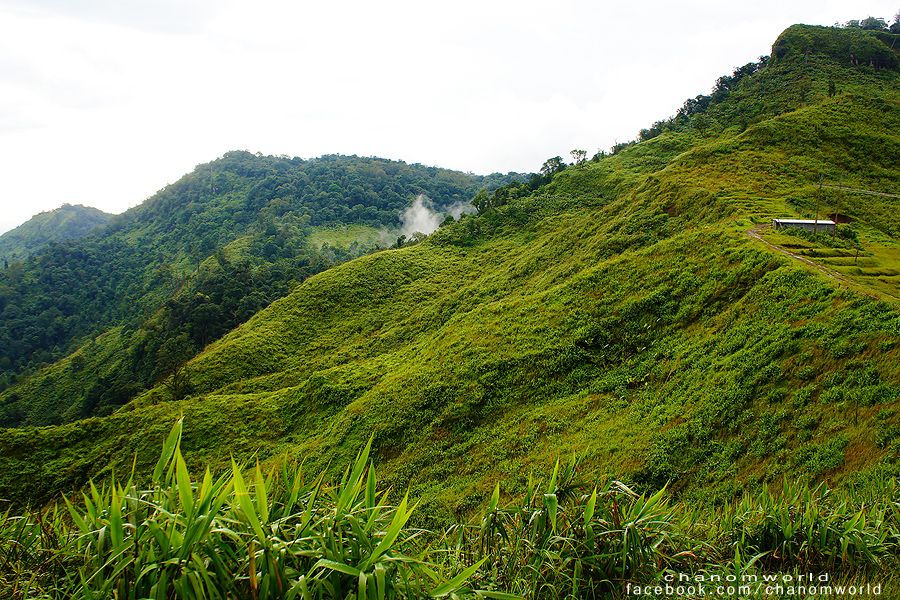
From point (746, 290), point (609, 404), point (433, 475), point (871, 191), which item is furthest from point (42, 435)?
point (871, 191)

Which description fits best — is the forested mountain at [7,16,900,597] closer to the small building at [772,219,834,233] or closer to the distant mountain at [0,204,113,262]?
Answer: the small building at [772,219,834,233]

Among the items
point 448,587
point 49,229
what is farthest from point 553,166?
point 49,229

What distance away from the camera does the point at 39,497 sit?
19828 millimetres

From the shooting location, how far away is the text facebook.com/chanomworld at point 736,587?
11.5 ft

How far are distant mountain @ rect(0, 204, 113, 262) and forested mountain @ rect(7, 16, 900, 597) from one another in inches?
4346

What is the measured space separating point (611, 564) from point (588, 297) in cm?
1569

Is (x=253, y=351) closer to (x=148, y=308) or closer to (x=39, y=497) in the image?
(x=39, y=497)

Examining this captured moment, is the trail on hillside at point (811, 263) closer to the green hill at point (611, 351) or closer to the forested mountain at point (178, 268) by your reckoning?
the green hill at point (611, 351)

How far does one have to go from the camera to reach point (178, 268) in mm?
74250

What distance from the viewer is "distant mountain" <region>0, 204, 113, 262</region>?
412 feet

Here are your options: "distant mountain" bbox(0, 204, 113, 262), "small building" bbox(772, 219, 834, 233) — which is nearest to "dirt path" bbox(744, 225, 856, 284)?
"small building" bbox(772, 219, 834, 233)

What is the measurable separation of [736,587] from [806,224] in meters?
20.0

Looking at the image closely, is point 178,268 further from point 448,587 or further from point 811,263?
point 448,587

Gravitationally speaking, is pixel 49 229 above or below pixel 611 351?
above
